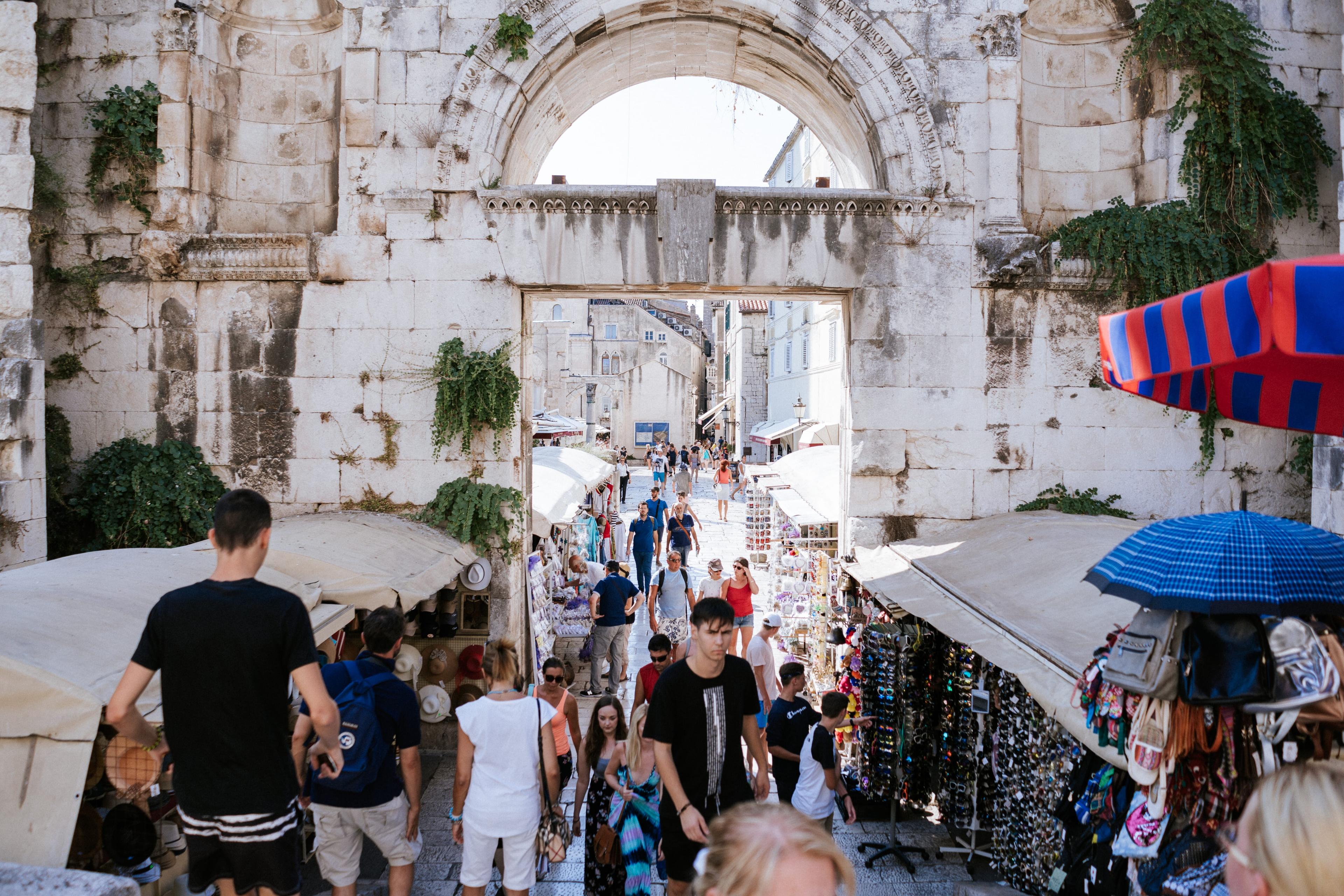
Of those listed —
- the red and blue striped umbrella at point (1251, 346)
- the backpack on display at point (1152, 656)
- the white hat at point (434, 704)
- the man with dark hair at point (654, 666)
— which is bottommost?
the white hat at point (434, 704)

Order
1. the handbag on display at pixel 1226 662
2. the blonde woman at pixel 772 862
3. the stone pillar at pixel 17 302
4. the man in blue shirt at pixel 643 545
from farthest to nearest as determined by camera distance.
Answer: the man in blue shirt at pixel 643 545 → the stone pillar at pixel 17 302 → the handbag on display at pixel 1226 662 → the blonde woman at pixel 772 862

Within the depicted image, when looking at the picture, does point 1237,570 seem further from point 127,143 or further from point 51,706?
point 127,143

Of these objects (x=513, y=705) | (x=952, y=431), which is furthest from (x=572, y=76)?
(x=513, y=705)

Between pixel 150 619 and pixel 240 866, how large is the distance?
3.23 ft

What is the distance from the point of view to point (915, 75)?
309 inches

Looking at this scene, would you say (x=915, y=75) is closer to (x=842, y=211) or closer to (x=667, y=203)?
(x=842, y=211)

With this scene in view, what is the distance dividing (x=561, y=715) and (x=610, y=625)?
4.14 m

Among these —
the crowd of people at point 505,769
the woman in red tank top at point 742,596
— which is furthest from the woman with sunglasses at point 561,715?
the woman in red tank top at point 742,596

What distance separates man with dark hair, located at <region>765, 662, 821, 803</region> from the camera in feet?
17.1

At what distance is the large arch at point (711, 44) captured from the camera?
7816 millimetres

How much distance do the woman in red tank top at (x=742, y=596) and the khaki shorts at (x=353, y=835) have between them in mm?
4834

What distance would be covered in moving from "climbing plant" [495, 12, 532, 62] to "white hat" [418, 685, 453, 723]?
18.5 ft

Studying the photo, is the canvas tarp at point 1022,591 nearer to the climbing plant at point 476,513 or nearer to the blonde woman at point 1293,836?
the blonde woman at point 1293,836

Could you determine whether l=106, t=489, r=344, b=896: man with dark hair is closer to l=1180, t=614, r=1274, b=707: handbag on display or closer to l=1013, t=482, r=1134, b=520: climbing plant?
l=1180, t=614, r=1274, b=707: handbag on display
